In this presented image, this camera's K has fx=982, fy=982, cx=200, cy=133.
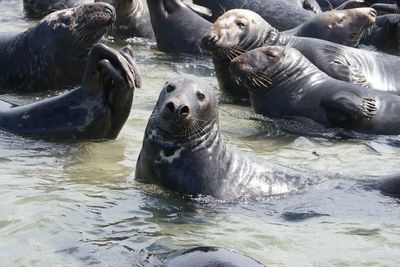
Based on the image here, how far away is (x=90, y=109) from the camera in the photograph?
8.63 m

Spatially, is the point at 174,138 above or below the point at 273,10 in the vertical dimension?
above

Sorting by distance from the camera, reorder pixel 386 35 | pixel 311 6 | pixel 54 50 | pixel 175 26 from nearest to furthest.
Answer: pixel 54 50
pixel 175 26
pixel 386 35
pixel 311 6

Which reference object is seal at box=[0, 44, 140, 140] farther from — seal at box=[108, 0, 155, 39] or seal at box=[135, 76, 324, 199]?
seal at box=[108, 0, 155, 39]

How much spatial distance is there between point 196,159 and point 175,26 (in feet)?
21.3

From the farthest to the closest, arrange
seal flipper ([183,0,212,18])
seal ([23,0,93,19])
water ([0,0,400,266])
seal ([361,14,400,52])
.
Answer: seal ([23,0,93,19]) < seal ([361,14,400,52]) < seal flipper ([183,0,212,18]) < water ([0,0,400,266])

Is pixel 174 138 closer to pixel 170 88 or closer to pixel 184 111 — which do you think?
pixel 184 111

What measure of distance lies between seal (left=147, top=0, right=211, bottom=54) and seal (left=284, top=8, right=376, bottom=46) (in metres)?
1.47

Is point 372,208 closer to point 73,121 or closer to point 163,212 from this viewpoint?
point 163,212

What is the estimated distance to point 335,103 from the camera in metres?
10.0

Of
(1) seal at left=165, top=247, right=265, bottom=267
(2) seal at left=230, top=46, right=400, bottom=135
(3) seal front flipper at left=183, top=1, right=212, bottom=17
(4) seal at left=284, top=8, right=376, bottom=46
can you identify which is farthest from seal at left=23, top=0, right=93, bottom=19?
(1) seal at left=165, top=247, right=265, bottom=267

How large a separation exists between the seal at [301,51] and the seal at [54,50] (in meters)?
1.39

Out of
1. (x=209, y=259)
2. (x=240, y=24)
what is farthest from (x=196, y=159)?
(x=240, y=24)

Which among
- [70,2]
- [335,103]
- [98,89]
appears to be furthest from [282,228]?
[70,2]

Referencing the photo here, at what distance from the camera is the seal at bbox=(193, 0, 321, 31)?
14.7 meters
